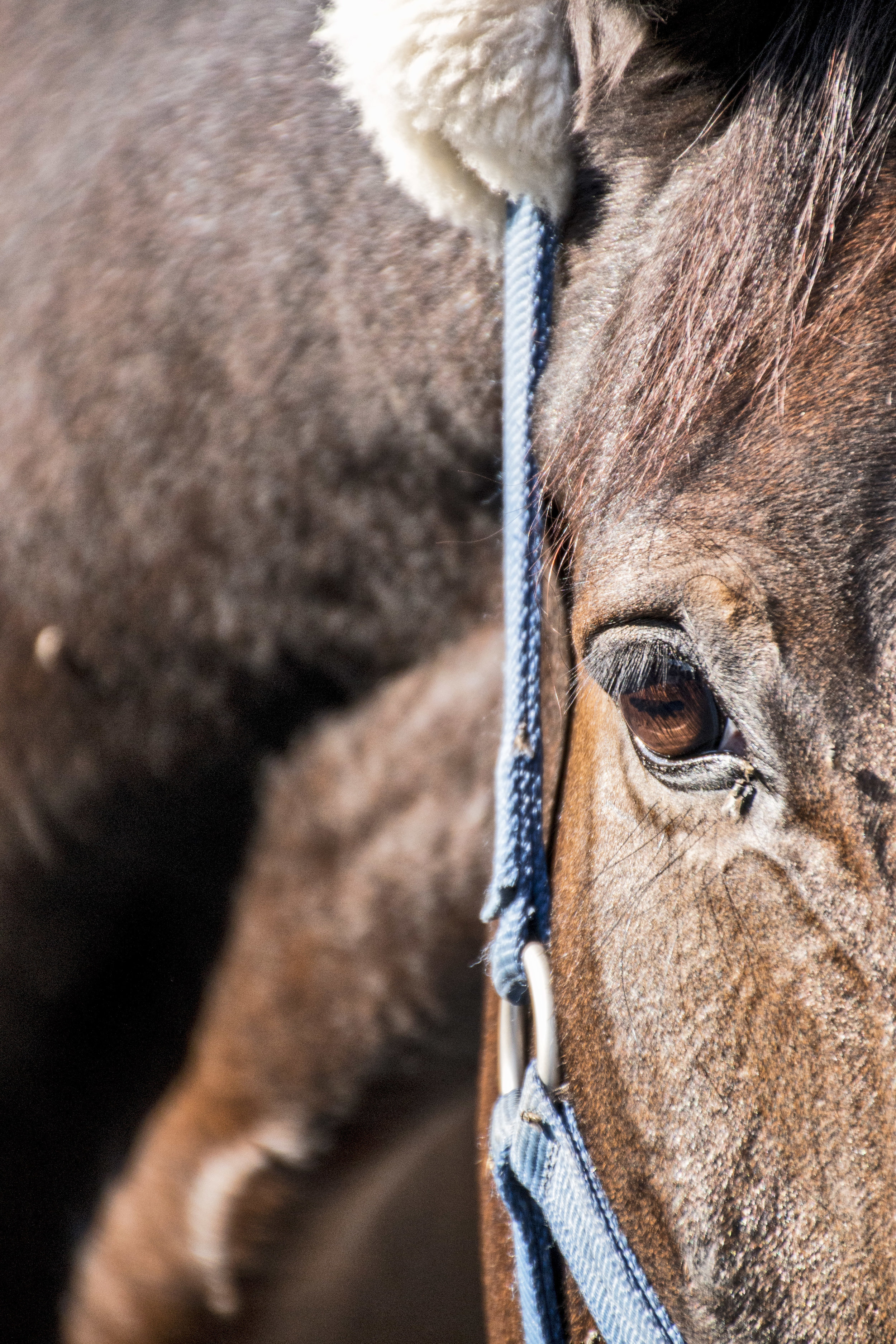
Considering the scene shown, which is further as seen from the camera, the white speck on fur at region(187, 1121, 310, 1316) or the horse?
the white speck on fur at region(187, 1121, 310, 1316)

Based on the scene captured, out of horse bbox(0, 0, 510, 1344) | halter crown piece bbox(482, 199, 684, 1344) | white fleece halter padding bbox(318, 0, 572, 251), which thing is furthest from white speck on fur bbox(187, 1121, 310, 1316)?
white fleece halter padding bbox(318, 0, 572, 251)

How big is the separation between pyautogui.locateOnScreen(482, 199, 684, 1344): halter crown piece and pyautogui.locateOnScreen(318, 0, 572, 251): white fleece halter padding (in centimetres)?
3

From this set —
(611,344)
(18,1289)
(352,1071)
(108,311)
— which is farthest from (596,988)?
(18,1289)

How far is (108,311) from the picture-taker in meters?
0.92

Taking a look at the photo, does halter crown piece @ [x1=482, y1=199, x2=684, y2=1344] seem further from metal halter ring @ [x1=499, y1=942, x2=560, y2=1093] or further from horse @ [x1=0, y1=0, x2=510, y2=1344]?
horse @ [x1=0, y1=0, x2=510, y2=1344]

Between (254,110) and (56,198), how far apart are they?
186mm

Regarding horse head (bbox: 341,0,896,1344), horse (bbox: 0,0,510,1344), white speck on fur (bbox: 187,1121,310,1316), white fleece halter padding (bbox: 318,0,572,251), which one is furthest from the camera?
white speck on fur (bbox: 187,1121,310,1316)

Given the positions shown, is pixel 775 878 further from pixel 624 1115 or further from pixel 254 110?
pixel 254 110

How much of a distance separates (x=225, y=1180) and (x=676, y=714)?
733mm

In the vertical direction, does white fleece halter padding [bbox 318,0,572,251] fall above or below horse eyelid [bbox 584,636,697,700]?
above

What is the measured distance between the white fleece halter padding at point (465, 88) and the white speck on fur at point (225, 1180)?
2.62ft

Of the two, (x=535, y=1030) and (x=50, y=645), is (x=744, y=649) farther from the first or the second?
(x=50, y=645)

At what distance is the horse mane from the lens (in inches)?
18.6

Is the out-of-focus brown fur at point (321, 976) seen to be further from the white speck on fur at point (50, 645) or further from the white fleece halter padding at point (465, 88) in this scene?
the white fleece halter padding at point (465, 88)
